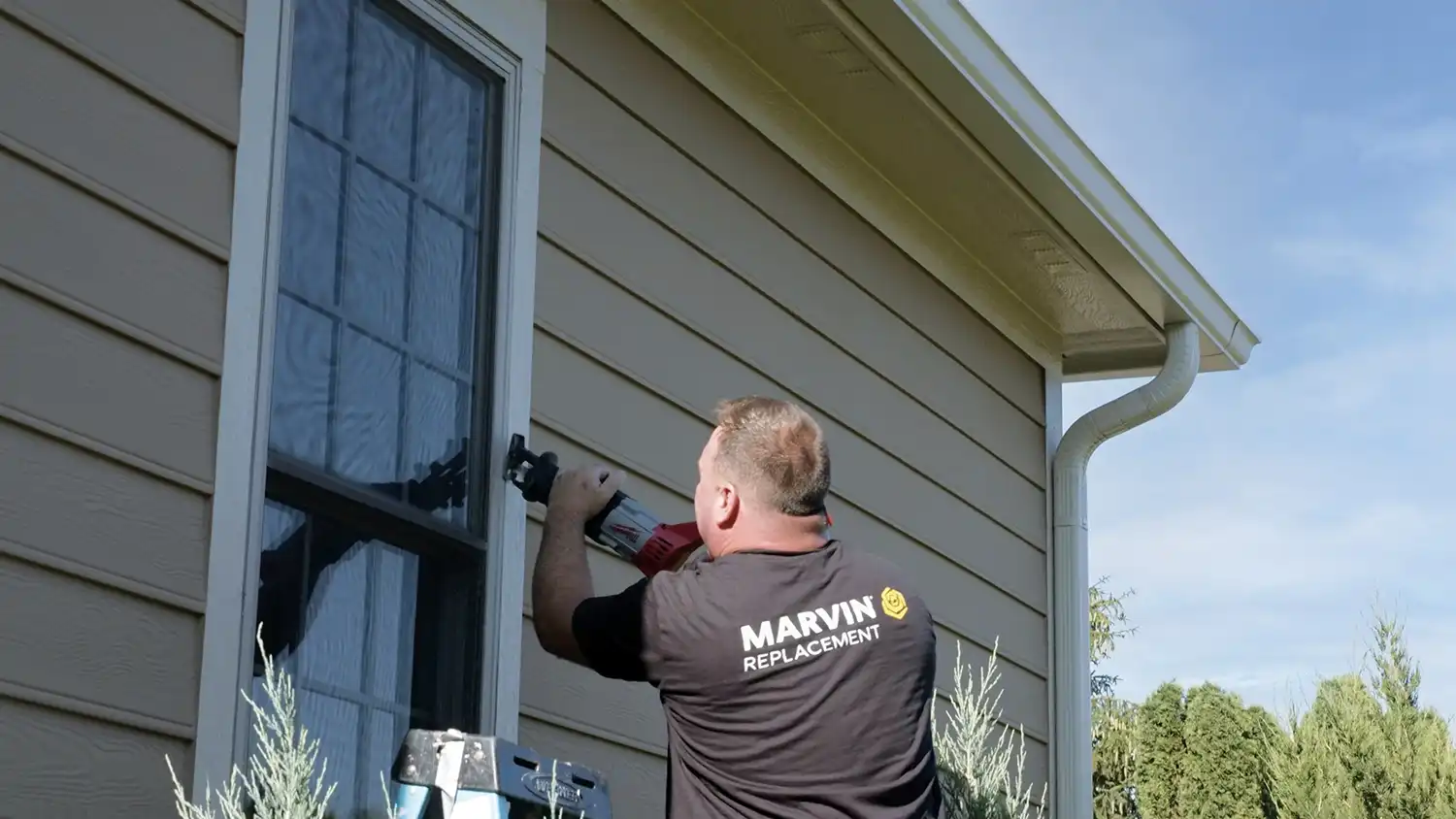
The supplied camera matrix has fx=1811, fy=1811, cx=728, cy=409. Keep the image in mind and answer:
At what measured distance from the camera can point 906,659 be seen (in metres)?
3.13

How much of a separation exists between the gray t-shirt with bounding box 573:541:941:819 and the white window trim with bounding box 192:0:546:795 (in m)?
0.68

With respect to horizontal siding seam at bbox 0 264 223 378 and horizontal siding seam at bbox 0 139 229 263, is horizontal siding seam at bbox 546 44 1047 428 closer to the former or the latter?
horizontal siding seam at bbox 0 139 229 263

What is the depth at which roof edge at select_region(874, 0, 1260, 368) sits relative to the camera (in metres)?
5.04

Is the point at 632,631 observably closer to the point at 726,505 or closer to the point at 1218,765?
the point at 726,505

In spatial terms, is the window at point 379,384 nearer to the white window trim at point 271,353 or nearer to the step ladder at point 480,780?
the white window trim at point 271,353

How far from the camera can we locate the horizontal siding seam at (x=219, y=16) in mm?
3287

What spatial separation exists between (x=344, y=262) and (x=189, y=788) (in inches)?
43.6

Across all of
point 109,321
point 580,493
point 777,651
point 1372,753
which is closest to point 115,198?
point 109,321

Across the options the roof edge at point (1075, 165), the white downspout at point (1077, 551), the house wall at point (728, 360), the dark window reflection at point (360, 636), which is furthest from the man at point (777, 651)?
the white downspout at point (1077, 551)

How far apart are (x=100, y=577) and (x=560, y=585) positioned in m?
0.90

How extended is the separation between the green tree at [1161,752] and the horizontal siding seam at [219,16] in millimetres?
16602

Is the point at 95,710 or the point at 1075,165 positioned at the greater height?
the point at 1075,165

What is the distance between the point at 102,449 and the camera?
296 centimetres

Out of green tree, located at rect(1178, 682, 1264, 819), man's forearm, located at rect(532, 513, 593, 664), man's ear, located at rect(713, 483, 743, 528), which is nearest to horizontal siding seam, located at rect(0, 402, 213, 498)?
man's forearm, located at rect(532, 513, 593, 664)
